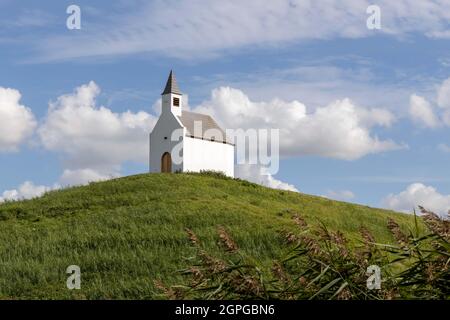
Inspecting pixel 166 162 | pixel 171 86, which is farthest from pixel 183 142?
pixel 171 86

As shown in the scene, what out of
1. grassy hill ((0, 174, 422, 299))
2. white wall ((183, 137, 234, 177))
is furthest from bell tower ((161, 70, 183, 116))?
grassy hill ((0, 174, 422, 299))

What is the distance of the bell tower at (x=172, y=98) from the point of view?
46562 mm

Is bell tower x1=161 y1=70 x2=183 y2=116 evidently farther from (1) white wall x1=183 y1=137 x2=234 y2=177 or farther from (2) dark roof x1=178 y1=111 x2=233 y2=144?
(1) white wall x1=183 y1=137 x2=234 y2=177

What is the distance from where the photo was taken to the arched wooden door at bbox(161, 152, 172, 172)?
44422 millimetres

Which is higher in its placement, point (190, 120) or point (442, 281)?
point (190, 120)

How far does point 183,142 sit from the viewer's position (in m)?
44.2

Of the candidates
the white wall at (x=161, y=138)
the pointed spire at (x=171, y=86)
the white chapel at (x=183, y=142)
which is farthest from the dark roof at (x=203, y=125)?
the pointed spire at (x=171, y=86)

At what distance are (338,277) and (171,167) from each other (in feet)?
134

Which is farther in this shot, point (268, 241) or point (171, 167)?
point (171, 167)

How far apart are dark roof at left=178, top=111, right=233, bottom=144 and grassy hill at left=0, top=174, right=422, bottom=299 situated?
10.9m
